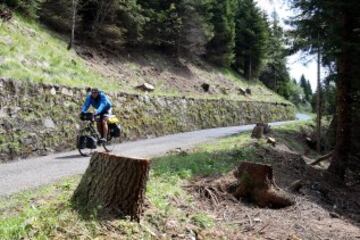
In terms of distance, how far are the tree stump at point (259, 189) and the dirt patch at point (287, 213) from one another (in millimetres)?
195

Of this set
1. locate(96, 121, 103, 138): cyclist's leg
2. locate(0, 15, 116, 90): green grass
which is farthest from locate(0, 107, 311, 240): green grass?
locate(0, 15, 116, 90): green grass

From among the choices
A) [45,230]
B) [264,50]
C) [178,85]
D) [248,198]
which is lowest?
[248,198]

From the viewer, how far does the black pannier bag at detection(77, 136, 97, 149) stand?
41.6 ft

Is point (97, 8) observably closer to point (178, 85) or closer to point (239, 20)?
point (178, 85)

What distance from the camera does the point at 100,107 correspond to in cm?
1281

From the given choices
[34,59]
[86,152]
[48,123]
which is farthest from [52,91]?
[34,59]

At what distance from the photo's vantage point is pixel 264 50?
54.0 metres

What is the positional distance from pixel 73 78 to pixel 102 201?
13.6 m

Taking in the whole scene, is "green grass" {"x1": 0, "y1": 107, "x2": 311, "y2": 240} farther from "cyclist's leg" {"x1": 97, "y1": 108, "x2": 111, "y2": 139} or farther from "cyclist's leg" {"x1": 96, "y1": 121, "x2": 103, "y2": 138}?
"cyclist's leg" {"x1": 96, "y1": 121, "x2": 103, "y2": 138}

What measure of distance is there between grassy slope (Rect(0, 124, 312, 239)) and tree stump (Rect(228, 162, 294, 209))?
1117 mm

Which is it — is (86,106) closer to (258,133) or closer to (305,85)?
(258,133)

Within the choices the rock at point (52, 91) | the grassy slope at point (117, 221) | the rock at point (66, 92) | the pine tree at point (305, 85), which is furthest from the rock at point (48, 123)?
the pine tree at point (305, 85)

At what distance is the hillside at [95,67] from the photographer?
16.5m

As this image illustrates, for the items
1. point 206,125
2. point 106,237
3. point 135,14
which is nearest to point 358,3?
point 106,237
